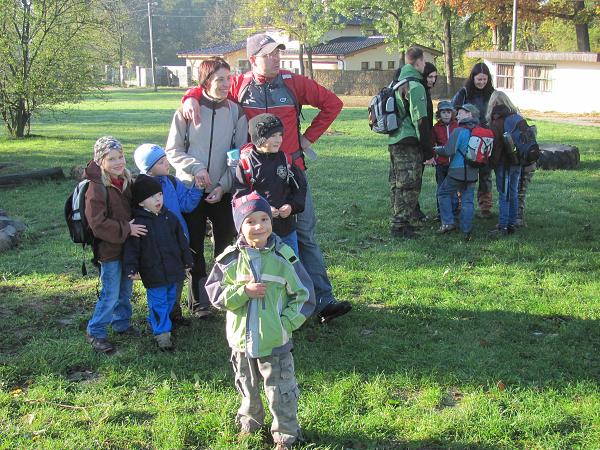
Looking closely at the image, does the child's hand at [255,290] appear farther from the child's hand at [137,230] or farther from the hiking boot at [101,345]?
the hiking boot at [101,345]

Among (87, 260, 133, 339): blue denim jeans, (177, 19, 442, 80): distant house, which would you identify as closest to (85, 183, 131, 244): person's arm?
(87, 260, 133, 339): blue denim jeans

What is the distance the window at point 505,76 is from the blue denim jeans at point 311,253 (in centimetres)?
2774

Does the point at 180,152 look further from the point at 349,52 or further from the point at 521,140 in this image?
the point at 349,52

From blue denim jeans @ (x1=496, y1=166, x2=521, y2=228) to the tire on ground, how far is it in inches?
176

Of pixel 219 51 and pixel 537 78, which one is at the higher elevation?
pixel 219 51

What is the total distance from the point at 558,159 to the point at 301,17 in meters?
37.2

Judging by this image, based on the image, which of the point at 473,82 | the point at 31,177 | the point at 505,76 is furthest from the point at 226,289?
the point at 505,76

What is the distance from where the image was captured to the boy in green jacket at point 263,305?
3.15m

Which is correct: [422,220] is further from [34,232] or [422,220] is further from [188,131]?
[34,232]

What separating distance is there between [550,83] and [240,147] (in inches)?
1056

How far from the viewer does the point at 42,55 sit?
17.1 meters

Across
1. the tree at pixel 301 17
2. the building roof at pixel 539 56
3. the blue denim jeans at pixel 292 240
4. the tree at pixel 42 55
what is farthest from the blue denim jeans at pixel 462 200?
the tree at pixel 301 17

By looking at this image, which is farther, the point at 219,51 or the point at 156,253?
the point at 219,51

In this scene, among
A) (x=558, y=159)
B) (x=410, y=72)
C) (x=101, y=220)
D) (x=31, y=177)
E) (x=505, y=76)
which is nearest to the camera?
(x=101, y=220)
